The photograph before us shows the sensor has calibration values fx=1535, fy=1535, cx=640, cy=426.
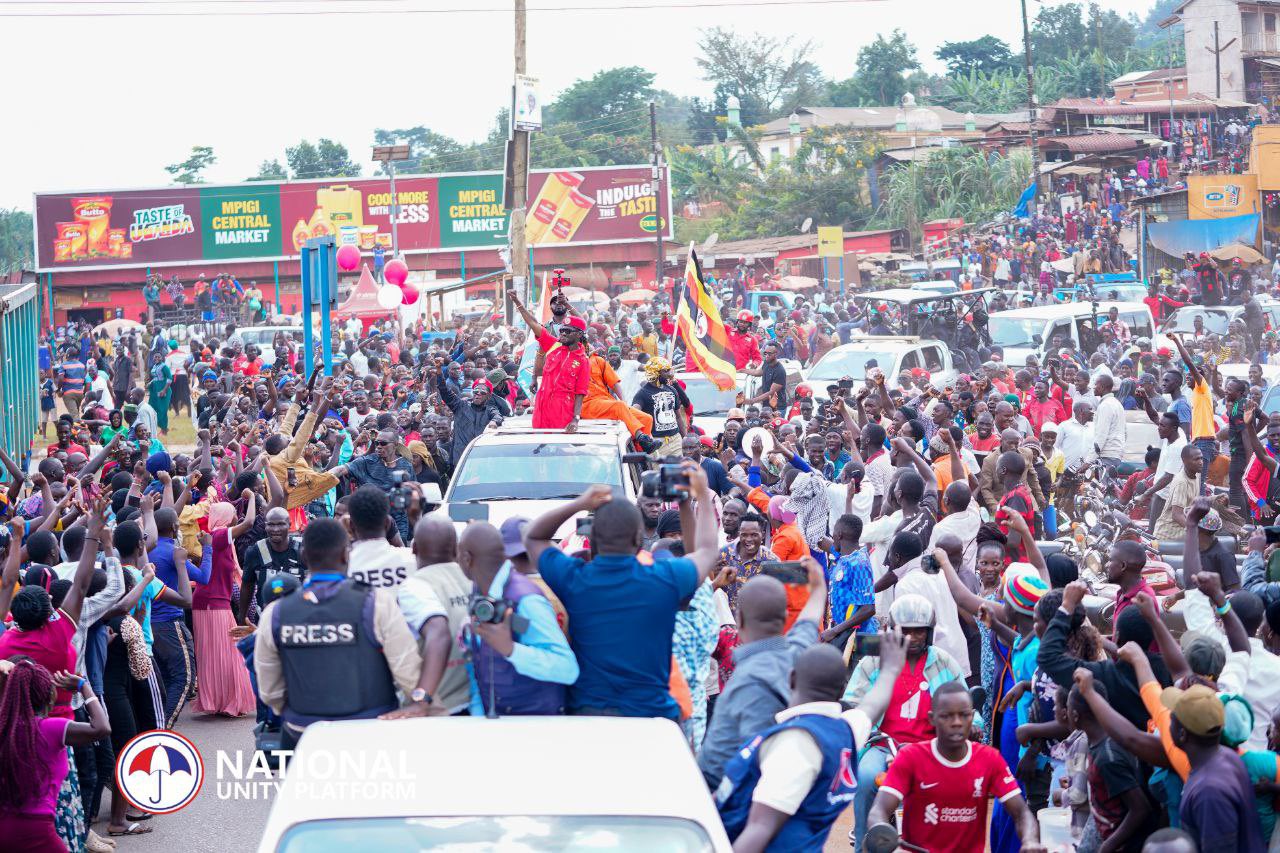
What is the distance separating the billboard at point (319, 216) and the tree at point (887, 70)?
42.9 meters

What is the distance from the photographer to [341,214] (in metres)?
49.3

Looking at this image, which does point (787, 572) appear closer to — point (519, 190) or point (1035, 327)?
point (1035, 327)

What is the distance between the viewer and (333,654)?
5.19 m

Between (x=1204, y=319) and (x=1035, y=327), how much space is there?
5687 millimetres

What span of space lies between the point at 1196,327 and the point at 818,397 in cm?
883

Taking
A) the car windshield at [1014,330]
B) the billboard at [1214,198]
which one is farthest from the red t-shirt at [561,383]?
the billboard at [1214,198]

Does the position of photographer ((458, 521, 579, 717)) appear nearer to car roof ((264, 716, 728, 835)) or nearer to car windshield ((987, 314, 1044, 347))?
car roof ((264, 716, 728, 835))

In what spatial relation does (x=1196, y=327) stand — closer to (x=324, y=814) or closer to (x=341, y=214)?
(x=324, y=814)

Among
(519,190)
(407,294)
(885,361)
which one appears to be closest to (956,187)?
(407,294)

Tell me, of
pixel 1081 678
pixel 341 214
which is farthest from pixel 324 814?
pixel 341 214

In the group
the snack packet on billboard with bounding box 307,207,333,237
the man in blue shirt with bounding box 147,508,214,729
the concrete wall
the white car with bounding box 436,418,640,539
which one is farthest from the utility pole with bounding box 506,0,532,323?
the concrete wall

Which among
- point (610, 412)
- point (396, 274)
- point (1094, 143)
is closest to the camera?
point (610, 412)

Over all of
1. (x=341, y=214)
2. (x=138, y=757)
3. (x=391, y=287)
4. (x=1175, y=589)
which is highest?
(x=341, y=214)

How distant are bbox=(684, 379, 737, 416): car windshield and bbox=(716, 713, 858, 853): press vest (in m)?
14.0
